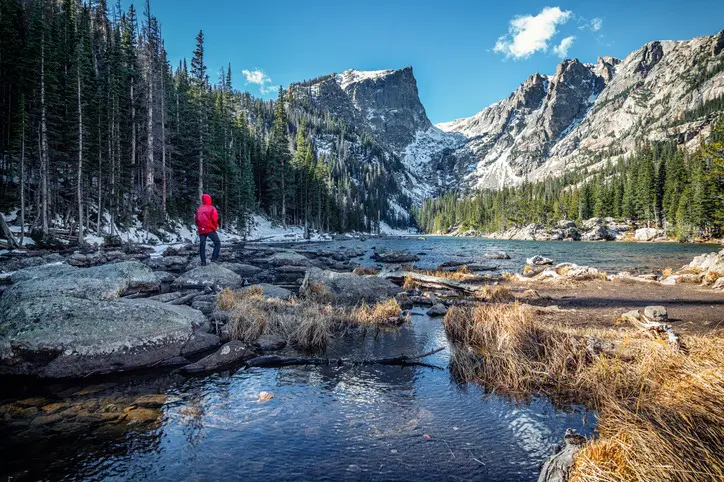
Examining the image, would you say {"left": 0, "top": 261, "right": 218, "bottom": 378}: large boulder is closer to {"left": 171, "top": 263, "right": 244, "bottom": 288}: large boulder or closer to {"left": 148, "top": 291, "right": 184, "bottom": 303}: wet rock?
{"left": 148, "top": 291, "right": 184, "bottom": 303}: wet rock

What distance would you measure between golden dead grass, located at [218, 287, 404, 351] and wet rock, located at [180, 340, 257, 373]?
81 cm

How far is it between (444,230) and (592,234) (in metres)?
91.2

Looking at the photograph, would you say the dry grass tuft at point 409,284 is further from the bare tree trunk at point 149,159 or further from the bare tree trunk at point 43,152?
the bare tree trunk at point 149,159

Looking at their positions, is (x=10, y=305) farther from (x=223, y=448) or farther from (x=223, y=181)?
(x=223, y=181)

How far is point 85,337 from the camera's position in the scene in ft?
21.2

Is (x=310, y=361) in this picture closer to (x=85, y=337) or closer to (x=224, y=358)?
(x=224, y=358)

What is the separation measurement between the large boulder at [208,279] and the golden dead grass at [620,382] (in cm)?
960

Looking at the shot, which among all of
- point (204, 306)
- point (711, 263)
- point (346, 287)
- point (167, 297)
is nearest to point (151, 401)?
point (204, 306)

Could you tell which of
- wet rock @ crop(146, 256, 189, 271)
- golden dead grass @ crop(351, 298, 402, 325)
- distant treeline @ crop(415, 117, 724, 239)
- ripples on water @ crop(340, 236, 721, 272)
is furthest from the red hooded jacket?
distant treeline @ crop(415, 117, 724, 239)

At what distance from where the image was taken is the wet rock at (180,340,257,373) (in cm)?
674

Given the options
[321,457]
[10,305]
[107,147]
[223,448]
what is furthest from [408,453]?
[107,147]

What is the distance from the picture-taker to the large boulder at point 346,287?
1366 centimetres

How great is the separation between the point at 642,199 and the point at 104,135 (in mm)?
106397

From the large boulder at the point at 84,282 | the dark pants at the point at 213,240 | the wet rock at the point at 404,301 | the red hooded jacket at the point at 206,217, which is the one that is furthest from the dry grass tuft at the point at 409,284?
the large boulder at the point at 84,282
